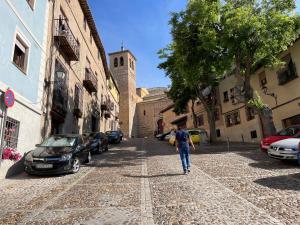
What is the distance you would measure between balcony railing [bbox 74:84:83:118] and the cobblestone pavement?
34.9 feet

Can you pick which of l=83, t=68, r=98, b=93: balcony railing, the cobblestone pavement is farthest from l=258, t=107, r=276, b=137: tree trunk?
l=83, t=68, r=98, b=93: balcony railing

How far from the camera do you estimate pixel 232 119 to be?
25.0 meters

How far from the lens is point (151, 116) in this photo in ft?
185

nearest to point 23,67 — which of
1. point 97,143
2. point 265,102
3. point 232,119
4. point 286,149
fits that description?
point 97,143

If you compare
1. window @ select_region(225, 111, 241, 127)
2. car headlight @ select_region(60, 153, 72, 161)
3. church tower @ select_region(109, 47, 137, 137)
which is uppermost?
church tower @ select_region(109, 47, 137, 137)

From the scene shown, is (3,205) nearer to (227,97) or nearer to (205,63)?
(205,63)

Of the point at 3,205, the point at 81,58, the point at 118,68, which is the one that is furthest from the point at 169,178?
the point at 118,68

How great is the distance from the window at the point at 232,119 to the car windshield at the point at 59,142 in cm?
1768

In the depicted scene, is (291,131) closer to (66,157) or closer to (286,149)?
(286,149)

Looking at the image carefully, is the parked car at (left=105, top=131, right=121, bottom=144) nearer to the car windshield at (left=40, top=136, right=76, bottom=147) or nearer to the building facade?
the building facade

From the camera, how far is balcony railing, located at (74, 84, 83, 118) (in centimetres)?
1877

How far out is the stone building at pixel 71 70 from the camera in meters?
14.2

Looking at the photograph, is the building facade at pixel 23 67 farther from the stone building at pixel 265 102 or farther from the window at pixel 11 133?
the stone building at pixel 265 102

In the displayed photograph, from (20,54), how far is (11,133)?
144 inches
